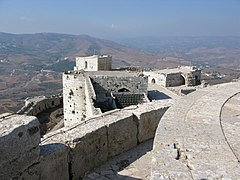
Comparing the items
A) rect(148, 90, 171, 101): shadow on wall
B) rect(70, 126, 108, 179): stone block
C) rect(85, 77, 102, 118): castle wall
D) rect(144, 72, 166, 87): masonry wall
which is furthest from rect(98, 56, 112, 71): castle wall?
rect(70, 126, 108, 179): stone block

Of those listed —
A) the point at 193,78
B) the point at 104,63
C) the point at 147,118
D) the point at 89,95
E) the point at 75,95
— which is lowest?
the point at 193,78

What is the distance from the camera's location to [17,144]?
4.22 meters

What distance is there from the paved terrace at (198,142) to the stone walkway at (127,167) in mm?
983

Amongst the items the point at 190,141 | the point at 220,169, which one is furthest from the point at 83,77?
the point at 220,169

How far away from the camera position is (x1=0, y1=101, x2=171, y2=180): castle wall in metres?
5.02

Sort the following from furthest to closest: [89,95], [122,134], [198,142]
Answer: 1. [89,95]
2. [122,134]
3. [198,142]

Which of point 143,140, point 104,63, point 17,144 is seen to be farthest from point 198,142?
point 104,63

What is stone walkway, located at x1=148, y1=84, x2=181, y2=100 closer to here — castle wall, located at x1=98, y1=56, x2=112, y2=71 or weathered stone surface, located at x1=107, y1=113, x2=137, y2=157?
castle wall, located at x1=98, y1=56, x2=112, y2=71

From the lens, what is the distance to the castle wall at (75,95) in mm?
18781

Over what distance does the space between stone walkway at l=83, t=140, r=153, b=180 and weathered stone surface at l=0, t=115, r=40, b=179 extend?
1681mm

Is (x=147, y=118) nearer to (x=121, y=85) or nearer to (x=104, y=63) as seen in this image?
(x=121, y=85)

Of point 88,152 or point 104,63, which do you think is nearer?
point 88,152

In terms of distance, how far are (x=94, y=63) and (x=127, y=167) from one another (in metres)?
21.2

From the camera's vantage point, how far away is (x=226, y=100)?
30.5ft
